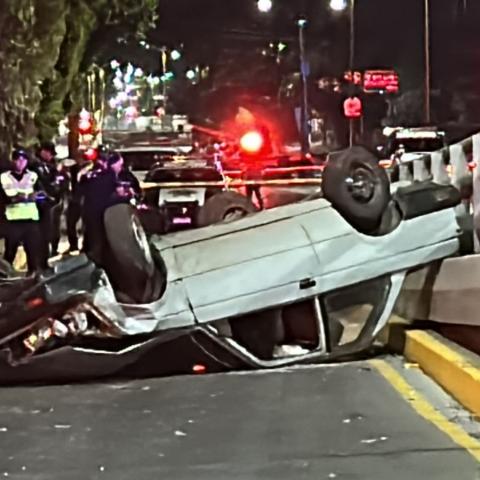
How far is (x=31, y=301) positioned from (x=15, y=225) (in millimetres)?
7362

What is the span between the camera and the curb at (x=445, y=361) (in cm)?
817

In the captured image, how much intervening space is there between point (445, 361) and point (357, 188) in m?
Answer: 1.87

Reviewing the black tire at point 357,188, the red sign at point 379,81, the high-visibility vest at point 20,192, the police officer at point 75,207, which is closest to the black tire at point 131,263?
the black tire at point 357,188

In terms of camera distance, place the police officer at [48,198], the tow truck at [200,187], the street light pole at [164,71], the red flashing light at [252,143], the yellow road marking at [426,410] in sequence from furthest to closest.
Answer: the street light pole at [164,71] → the red flashing light at [252,143] → the tow truck at [200,187] → the police officer at [48,198] → the yellow road marking at [426,410]

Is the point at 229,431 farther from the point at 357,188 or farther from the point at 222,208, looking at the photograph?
the point at 222,208

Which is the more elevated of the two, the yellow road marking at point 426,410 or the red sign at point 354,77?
the red sign at point 354,77

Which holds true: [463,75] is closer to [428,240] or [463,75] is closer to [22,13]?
[22,13]

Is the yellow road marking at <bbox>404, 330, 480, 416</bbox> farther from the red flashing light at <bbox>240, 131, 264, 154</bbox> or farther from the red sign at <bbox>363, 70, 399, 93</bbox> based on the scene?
the red sign at <bbox>363, 70, 399, 93</bbox>

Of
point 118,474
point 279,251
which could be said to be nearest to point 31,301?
point 279,251

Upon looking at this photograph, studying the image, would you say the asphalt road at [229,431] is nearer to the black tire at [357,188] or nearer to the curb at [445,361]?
the curb at [445,361]

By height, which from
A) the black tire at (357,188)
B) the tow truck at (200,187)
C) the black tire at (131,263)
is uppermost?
the black tire at (357,188)

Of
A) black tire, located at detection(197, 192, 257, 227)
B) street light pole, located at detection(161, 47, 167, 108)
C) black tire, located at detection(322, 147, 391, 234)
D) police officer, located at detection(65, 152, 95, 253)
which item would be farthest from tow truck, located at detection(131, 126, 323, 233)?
street light pole, located at detection(161, 47, 167, 108)

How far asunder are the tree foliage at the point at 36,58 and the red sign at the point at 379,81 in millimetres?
33430

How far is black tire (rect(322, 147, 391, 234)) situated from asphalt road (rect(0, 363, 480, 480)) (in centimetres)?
122
